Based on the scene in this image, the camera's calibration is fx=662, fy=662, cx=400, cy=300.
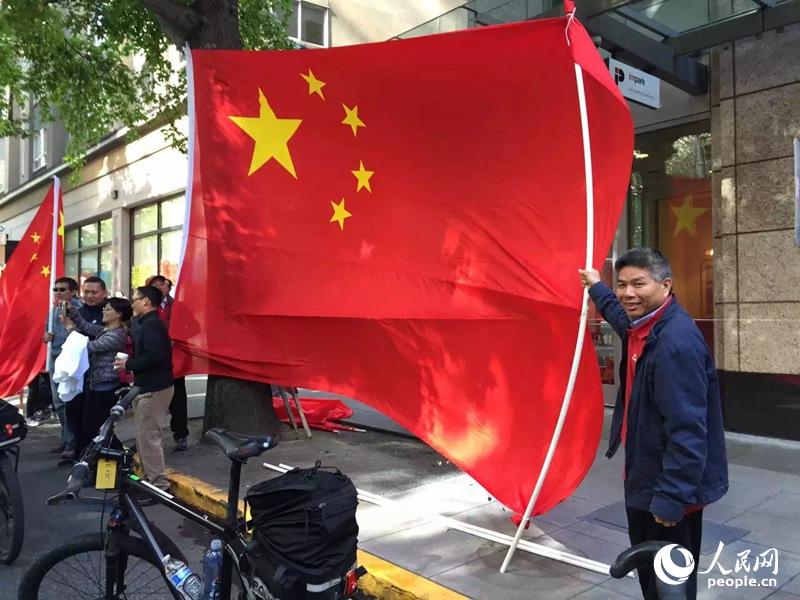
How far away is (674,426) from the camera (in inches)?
100

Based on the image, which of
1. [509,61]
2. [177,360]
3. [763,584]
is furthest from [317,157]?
[763,584]

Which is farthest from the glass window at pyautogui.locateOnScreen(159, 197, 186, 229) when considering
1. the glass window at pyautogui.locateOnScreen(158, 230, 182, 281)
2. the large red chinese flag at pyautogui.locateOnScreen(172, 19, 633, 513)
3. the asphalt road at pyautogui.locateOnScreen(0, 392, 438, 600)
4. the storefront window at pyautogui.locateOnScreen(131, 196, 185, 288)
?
the large red chinese flag at pyautogui.locateOnScreen(172, 19, 633, 513)

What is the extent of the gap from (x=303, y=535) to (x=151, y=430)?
3665 mm

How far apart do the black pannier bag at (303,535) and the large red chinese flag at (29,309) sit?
614 centimetres

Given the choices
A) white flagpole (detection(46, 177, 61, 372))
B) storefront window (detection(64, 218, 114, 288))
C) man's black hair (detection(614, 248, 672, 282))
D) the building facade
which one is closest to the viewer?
man's black hair (detection(614, 248, 672, 282))

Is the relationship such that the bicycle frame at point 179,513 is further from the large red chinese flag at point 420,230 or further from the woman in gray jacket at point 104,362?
the woman in gray jacket at point 104,362

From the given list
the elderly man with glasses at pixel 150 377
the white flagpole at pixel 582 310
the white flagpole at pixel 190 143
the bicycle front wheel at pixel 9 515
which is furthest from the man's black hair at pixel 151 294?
the white flagpole at pixel 582 310

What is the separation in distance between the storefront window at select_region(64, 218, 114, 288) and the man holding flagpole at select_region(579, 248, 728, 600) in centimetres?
1868

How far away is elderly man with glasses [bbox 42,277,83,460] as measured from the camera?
696 cm

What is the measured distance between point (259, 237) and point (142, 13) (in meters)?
5.52

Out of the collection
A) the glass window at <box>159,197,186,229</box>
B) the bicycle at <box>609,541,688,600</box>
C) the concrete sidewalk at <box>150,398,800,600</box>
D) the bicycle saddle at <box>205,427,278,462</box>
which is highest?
the glass window at <box>159,197,186,229</box>

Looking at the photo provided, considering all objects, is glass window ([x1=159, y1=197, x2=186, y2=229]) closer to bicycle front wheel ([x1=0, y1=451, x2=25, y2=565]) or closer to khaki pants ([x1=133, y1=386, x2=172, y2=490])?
khaki pants ([x1=133, y1=386, x2=172, y2=490])

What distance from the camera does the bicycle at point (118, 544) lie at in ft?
9.56

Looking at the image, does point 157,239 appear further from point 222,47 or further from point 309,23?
point 222,47
